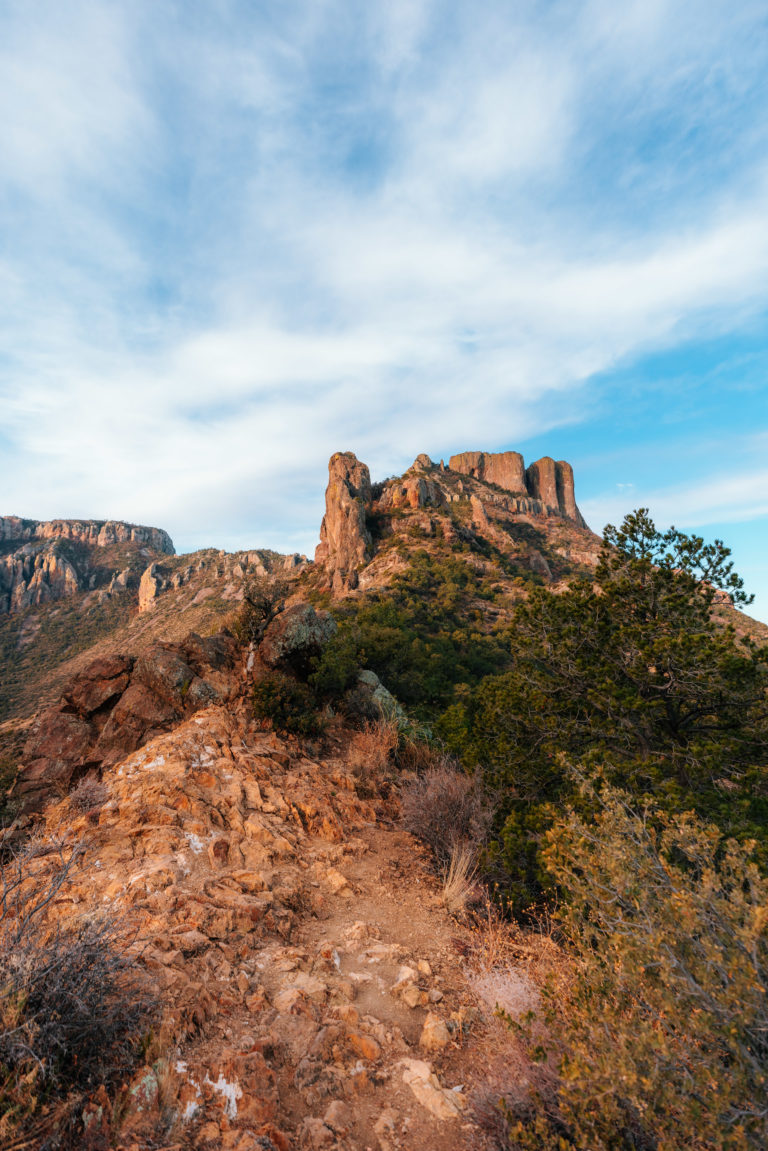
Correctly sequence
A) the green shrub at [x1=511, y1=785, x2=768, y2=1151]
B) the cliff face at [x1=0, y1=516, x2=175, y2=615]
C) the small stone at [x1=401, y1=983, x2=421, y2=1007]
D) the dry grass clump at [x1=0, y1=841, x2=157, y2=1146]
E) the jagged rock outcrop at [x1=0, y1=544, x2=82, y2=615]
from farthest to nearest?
the cliff face at [x1=0, y1=516, x2=175, y2=615]
the jagged rock outcrop at [x1=0, y1=544, x2=82, y2=615]
the small stone at [x1=401, y1=983, x2=421, y2=1007]
the dry grass clump at [x1=0, y1=841, x2=157, y2=1146]
the green shrub at [x1=511, y1=785, x2=768, y2=1151]

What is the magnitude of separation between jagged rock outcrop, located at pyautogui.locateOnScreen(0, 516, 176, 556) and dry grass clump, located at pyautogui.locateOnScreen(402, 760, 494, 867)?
375 feet

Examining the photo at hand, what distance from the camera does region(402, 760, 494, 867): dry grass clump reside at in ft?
20.3

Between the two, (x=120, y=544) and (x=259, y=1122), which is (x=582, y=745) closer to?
(x=259, y=1122)

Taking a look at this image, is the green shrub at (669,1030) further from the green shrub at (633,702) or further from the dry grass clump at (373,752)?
the dry grass clump at (373,752)

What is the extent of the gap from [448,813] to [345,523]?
55005 millimetres

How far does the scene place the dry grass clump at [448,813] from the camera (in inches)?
244

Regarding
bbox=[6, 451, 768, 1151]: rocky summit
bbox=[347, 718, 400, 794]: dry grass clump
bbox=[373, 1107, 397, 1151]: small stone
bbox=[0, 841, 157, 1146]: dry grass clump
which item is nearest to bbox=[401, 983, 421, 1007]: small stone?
bbox=[6, 451, 768, 1151]: rocky summit

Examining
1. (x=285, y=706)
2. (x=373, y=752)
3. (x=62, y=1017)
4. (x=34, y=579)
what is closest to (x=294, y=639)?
(x=285, y=706)

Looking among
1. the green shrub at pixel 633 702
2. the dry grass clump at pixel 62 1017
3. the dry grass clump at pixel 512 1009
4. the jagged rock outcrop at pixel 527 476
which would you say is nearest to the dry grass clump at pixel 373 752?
the green shrub at pixel 633 702

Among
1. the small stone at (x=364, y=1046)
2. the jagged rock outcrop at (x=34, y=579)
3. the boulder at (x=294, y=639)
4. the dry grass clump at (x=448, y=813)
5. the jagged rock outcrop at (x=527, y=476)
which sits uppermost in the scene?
the jagged rock outcrop at (x=527, y=476)

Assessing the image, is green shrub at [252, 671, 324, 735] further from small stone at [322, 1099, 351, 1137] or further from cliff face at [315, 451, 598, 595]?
cliff face at [315, 451, 598, 595]

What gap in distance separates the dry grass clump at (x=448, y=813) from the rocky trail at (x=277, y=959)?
1.20 feet

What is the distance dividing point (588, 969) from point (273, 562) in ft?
283

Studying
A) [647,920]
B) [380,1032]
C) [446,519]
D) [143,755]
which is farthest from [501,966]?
[446,519]
